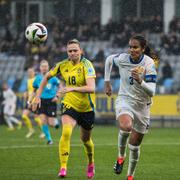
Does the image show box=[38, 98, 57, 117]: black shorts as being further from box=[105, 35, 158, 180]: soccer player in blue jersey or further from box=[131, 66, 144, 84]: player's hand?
box=[131, 66, 144, 84]: player's hand

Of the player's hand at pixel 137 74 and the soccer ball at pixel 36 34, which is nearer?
the player's hand at pixel 137 74

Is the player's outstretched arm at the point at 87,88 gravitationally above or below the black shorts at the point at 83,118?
above

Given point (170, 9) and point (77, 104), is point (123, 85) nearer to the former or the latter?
point (77, 104)

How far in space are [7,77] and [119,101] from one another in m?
27.1

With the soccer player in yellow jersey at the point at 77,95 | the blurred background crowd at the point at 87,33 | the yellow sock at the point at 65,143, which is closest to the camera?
the yellow sock at the point at 65,143

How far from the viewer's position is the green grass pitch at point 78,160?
1393 centimetres

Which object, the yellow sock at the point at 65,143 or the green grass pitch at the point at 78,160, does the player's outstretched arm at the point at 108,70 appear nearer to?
the yellow sock at the point at 65,143

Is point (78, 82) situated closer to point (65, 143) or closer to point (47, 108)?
point (65, 143)

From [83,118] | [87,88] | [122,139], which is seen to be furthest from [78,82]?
[122,139]

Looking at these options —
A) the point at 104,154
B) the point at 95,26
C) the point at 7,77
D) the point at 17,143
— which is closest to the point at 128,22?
the point at 95,26

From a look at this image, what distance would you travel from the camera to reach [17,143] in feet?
73.5

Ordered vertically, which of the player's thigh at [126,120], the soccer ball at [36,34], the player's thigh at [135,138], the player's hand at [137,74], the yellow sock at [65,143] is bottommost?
the yellow sock at [65,143]

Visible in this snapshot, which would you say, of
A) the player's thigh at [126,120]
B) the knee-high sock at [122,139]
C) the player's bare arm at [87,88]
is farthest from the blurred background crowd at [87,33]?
the player's thigh at [126,120]

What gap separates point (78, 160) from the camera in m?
16.8
